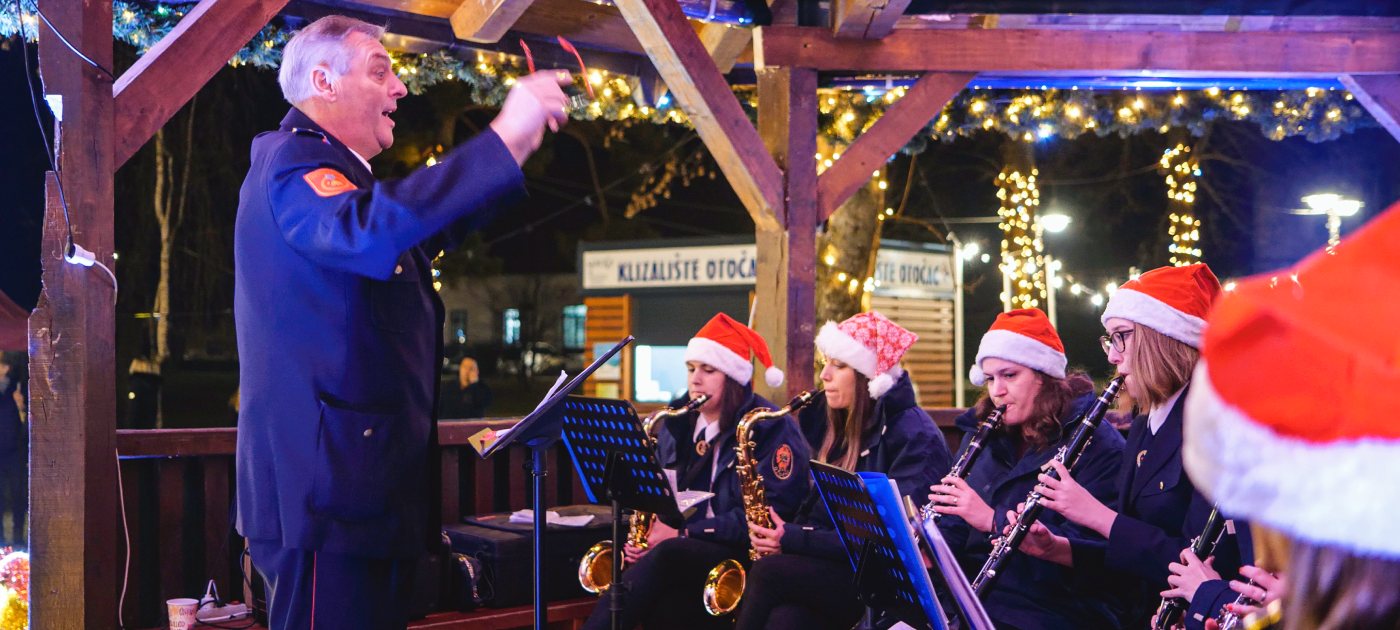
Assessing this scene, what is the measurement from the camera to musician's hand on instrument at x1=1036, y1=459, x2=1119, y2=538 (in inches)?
122

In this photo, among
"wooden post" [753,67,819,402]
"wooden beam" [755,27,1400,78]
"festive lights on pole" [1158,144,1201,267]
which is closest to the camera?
"wooden post" [753,67,819,402]

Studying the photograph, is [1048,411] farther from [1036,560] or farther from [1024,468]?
[1036,560]

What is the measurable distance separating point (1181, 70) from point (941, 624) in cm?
455

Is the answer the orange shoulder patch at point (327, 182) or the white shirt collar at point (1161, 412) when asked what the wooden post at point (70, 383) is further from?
the white shirt collar at point (1161, 412)

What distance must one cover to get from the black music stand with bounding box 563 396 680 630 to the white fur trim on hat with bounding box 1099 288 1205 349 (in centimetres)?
147

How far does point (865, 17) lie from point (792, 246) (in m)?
1.13

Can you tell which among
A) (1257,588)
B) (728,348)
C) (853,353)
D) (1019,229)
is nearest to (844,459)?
(853,353)

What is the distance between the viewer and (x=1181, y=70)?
622 centimetres

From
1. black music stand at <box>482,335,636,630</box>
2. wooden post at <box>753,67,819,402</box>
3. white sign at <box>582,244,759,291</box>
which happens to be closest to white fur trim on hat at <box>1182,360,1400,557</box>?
black music stand at <box>482,335,636,630</box>

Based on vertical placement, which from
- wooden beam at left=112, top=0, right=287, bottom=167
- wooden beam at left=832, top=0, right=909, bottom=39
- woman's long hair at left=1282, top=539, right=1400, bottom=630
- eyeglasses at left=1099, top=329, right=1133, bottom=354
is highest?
wooden beam at left=832, top=0, right=909, bottom=39

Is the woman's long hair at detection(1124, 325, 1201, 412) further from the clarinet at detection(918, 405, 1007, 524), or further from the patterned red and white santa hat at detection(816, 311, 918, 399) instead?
the patterned red and white santa hat at detection(816, 311, 918, 399)

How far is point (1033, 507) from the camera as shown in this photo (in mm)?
3213

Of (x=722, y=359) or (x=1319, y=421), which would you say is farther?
(x=722, y=359)

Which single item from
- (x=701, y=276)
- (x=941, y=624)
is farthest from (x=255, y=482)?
(x=701, y=276)
